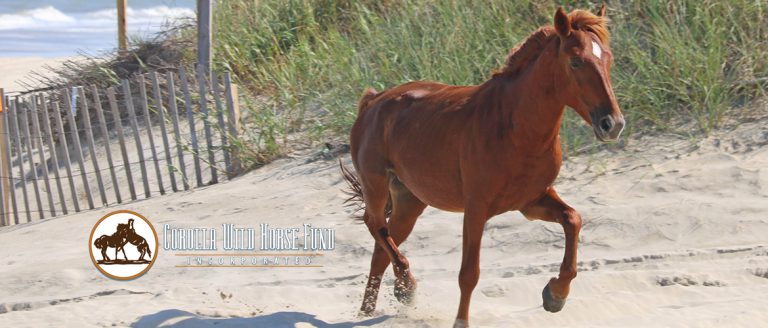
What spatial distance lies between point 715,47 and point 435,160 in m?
4.38

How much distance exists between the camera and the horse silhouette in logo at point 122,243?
751 cm

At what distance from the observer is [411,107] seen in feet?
18.8

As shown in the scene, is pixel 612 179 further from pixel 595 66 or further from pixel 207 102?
pixel 207 102

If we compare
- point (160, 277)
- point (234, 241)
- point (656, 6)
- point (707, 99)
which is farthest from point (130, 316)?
point (656, 6)

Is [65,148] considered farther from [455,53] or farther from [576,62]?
[576,62]

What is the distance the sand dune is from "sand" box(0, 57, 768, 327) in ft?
0.04

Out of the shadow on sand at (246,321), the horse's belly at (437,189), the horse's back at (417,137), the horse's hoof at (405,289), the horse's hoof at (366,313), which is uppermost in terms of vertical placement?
the horse's back at (417,137)

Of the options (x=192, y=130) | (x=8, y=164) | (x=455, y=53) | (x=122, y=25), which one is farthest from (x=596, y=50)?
(x=122, y=25)

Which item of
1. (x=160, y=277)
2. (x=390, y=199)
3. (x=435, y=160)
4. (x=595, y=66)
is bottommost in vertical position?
(x=160, y=277)

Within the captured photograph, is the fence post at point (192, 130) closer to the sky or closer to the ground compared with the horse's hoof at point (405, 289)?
closer to the sky

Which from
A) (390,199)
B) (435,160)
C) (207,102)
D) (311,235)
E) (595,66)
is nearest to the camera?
(595,66)

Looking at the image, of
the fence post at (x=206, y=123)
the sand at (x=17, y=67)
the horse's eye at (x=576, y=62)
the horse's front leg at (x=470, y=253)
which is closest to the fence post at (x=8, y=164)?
the fence post at (x=206, y=123)

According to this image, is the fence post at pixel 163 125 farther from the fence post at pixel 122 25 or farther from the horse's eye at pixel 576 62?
the horse's eye at pixel 576 62

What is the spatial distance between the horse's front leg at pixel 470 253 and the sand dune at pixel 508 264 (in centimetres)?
40
